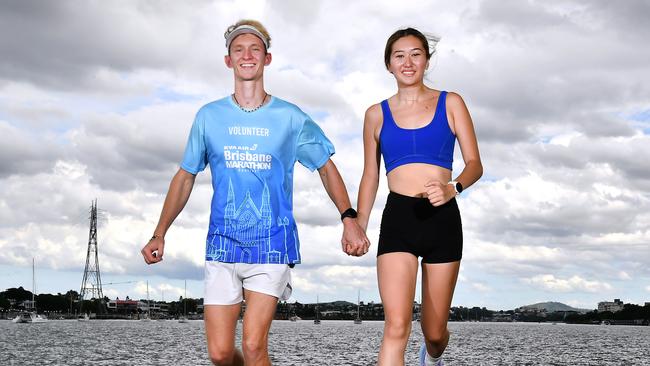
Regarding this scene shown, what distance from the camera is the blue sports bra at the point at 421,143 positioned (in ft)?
29.1

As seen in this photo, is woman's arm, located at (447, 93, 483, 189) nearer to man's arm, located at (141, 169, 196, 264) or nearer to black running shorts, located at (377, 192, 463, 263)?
black running shorts, located at (377, 192, 463, 263)

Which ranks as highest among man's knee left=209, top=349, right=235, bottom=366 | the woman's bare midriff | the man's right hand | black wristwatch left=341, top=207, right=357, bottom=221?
the woman's bare midriff

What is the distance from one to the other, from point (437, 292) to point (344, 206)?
1.38 meters

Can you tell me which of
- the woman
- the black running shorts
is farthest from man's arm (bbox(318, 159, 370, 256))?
the black running shorts

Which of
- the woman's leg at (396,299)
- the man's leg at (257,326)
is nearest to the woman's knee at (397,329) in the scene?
the woman's leg at (396,299)

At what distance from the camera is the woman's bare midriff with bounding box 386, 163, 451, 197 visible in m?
8.85

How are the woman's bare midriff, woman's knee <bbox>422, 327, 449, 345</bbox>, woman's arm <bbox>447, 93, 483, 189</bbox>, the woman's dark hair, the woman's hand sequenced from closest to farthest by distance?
the woman's hand
woman's arm <bbox>447, 93, 483, 189</bbox>
the woman's bare midriff
the woman's dark hair
woman's knee <bbox>422, 327, 449, 345</bbox>

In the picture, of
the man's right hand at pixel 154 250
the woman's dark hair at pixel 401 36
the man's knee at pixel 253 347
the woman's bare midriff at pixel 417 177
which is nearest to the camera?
the man's knee at pixel 253 347

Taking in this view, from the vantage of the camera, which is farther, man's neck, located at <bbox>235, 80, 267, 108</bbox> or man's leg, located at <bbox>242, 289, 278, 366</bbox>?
man's neck, located at <bbox>235, 80, 267, 108</bbox>

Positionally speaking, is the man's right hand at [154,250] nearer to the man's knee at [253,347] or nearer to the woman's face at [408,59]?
the man's knee at [253,347]

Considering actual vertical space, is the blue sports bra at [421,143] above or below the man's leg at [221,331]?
above

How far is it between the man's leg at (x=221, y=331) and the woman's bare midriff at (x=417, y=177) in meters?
2.07

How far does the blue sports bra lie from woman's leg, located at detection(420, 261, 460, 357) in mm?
1045

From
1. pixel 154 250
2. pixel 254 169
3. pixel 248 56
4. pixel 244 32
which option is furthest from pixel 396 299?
pixel 244 32
